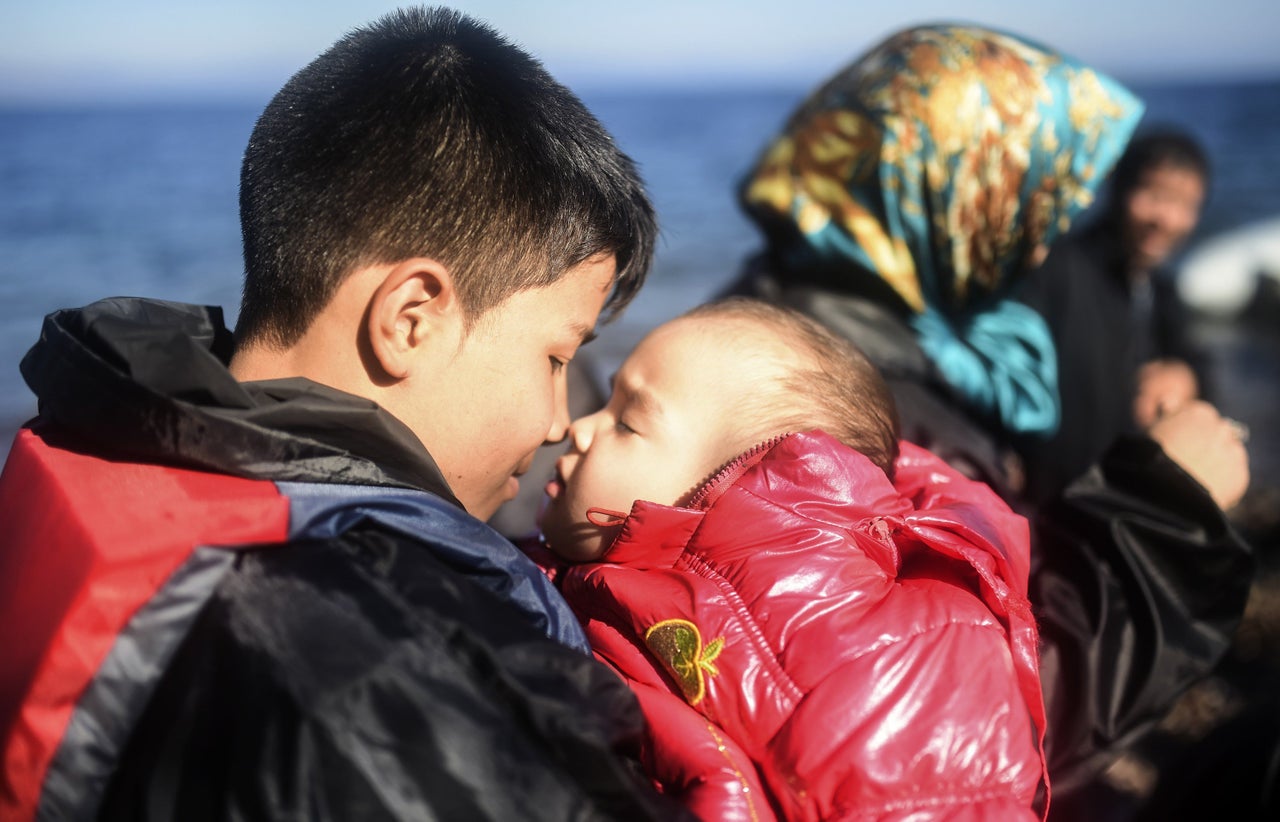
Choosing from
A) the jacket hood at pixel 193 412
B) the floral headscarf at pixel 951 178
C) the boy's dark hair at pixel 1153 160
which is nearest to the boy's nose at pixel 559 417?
the jacket hood at pixel 193 412

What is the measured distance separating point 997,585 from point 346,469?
1065 millimetres

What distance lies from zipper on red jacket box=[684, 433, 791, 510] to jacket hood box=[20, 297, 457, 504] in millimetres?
571

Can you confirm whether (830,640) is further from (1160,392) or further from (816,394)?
(1160,392)

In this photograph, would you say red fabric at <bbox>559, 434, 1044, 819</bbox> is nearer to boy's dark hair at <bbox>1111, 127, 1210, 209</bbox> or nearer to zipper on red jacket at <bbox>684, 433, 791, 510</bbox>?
zipper on red jacket at <bbox>684, 433, 791, 510</bbox>

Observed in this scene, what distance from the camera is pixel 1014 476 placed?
3199 millimetres

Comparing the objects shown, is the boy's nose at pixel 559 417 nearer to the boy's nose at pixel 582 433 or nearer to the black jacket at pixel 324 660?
the boy's nose at pixel 582 433

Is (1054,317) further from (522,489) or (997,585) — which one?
(997,585)

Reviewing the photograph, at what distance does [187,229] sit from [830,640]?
12.8m

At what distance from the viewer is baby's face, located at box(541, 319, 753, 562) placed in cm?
198

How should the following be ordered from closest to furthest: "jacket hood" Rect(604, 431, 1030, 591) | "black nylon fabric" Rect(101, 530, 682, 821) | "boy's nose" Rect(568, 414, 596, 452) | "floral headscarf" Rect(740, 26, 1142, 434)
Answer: "black nylon fabric" Rect(101, 530, 682, 821) → "jacket hood" Rect(604, 431, 1030, 591) → "boy's nose" Rect(568, 414, 596, 452) → "floral headscarf" Rect(740, 26, 1142, 434)

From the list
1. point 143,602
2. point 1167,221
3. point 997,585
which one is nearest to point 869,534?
point 997,585

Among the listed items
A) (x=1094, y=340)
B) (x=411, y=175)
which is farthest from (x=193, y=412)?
(x=1094, y=340)

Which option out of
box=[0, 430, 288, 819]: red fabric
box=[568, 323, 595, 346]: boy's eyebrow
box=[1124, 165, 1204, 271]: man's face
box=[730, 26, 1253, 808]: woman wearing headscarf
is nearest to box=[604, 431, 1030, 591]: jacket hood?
box=[568, 323, 595, 346]: boy's eyebrow

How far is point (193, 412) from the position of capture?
1.29 meters
